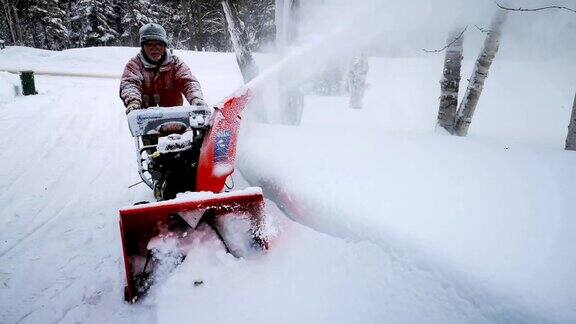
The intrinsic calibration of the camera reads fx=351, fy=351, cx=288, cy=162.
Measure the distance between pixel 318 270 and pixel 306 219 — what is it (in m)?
0.71

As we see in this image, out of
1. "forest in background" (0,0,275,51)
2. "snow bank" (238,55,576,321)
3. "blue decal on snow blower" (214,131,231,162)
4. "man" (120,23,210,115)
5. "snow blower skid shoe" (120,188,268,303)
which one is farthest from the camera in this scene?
"forest in background" (0,0,275,51)

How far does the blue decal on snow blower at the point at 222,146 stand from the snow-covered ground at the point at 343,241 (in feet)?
2.57

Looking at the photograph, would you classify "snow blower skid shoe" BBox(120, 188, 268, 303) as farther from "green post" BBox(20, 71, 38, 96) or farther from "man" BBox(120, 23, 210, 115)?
"green post" BBox(20, 71, 38, 96)

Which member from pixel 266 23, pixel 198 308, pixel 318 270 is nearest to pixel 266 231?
pixel 318 270

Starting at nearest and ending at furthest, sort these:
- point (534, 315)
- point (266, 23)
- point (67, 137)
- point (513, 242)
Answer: point (534, 315)
point (513, 242)
point (67, 137)
point (266, 23)

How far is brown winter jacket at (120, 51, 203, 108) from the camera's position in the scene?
3965 millimetres

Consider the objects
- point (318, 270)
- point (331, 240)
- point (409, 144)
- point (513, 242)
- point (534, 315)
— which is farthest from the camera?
point (409, 144)

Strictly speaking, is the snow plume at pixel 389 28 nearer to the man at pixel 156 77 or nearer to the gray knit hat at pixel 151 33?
the man at pixel 156 77

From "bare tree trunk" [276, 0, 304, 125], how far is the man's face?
10.5 ft

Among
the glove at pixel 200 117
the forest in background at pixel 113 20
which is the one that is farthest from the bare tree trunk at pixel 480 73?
the forest in background at pixel 113 20

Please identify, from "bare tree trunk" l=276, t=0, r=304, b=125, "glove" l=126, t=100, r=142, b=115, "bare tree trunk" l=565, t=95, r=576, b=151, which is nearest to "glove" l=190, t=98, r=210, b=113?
"glove" l=126, t=100, r=142, b=115

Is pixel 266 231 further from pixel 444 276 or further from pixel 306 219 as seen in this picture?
pixel 444 276

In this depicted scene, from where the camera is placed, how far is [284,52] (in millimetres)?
6969

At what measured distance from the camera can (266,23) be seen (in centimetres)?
2256
